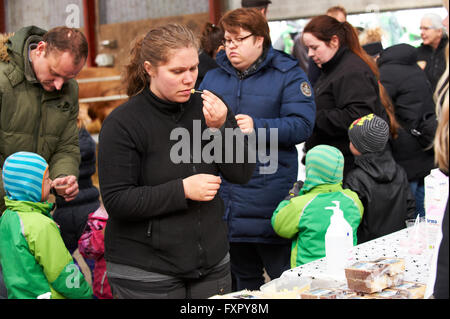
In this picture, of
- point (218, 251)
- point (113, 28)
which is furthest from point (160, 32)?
point (113, 28)

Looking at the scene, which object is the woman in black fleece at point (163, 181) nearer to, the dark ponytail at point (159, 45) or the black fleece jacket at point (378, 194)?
the dark ponytail at point (159, 45)

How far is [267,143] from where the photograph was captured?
3297 mm

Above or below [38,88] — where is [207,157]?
below

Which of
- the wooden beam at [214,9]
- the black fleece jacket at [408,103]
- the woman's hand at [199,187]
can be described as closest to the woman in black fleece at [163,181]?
the woman's hand at [199,187]

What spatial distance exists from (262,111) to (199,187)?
119 centimetres

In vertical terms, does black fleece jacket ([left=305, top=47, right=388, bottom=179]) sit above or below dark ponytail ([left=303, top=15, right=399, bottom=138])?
below

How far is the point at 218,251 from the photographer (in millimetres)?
2402

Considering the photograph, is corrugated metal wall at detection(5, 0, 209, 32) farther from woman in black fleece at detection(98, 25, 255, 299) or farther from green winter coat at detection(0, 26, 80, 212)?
woman in black fleece at detection(98, 25, 255, 299)

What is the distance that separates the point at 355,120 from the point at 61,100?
1747mm

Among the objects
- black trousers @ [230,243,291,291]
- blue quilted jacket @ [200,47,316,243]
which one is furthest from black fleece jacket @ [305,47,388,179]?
black trousers @ [230,243,291,291]

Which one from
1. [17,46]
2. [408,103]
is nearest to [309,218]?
[17,46]

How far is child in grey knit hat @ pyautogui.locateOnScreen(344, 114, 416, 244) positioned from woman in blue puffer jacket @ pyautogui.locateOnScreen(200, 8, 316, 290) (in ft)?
1.38

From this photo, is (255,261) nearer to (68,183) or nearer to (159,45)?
(68,183)

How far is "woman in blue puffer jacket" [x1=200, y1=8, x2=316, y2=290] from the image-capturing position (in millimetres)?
3312
